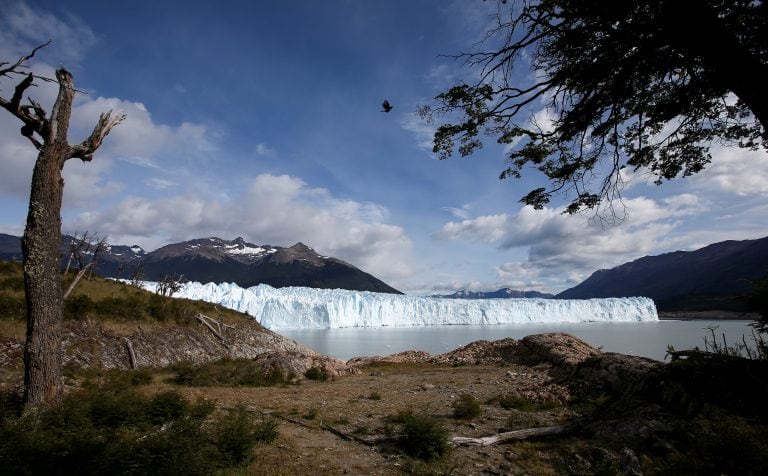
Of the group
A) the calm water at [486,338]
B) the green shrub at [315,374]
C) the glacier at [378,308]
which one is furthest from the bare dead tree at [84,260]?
the glacier at [378,308]

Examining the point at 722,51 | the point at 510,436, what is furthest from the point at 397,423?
the point at 722,51

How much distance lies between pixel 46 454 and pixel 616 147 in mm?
9796

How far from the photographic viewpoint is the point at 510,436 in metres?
7.57

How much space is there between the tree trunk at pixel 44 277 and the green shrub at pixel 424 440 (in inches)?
263

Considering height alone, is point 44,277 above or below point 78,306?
above

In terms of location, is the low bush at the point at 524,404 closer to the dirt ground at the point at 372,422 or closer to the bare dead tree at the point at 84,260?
the dirt ground at the point at 372,422

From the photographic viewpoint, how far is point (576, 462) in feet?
20.8

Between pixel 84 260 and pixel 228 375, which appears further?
pixel 84 260

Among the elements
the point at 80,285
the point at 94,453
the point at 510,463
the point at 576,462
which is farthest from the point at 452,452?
the point at 80,285

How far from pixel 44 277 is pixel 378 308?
4134 inches

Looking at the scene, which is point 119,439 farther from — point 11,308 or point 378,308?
point 378,308

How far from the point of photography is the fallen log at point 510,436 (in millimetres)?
7262

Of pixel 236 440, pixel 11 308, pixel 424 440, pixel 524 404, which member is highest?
pixel 11 308

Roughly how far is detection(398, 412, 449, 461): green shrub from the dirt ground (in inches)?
7.0
